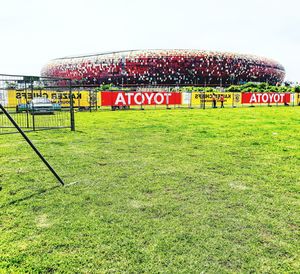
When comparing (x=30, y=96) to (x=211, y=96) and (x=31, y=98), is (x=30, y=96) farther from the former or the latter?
(x=211, y=96)

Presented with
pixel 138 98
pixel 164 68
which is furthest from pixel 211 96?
pixel 164 68

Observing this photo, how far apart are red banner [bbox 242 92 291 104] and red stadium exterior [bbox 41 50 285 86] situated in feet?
279

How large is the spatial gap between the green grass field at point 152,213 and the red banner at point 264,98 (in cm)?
2797

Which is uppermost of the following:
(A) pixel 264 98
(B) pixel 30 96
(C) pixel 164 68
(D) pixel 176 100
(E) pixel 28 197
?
(C) pixel 164 68

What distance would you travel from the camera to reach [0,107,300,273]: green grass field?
2.85 metres

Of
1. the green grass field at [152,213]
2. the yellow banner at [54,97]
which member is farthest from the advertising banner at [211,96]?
the green grass field at [152,213]

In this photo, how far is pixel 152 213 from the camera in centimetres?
396

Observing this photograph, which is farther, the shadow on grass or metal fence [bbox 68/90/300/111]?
metal fence [bbox 68/90/300/111]

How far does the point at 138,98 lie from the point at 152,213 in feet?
82.1

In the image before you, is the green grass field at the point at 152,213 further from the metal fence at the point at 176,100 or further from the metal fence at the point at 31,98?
the metal fence at the point at 176,100

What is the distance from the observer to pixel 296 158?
7082 millimetres

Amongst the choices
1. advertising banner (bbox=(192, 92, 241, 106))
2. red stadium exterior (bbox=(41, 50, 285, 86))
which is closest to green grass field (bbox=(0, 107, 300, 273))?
advertising banner (bbox=(192, 92, 241, 106))

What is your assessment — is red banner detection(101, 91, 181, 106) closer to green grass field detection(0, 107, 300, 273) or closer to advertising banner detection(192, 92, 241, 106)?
advertising banner detection(192, 92, 241, 106)

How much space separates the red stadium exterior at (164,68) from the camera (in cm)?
11812
